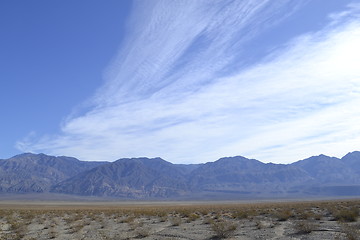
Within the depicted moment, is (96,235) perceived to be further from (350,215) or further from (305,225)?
(350,215)

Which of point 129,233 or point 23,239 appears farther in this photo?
point 129,233

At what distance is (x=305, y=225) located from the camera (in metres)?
19.2

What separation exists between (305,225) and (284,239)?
2908 millimetres

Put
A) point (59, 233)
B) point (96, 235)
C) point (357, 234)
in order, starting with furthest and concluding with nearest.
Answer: point (59, 233)
point (96, 235)
point (357, 234)

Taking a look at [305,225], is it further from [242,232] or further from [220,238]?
[220,238]

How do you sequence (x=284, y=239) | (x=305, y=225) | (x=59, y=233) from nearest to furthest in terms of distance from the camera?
(x=284, y=239), (x=305, y=225), (x=59, y=233)

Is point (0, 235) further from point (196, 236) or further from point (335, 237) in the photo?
point (335, 237)

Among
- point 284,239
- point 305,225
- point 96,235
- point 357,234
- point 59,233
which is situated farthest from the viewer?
point 59,233

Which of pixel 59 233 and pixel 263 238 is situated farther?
pixel 59 233

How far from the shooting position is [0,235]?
21422 millimetres

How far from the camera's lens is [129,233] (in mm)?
21328

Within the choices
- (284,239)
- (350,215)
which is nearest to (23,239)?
(284,239)

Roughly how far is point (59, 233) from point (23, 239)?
120 inches

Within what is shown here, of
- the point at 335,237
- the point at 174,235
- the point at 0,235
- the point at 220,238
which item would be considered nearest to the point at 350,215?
the point at 335,237
